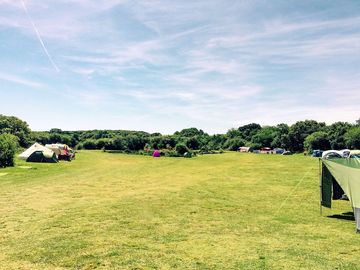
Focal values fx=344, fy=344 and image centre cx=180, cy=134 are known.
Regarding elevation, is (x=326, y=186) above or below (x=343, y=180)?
below

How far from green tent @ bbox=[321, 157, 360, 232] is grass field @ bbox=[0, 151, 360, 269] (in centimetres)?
83

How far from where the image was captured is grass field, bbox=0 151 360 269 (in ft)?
31.9

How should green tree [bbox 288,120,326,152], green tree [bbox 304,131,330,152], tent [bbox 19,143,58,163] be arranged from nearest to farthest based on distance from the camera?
tent [bbox 19,143,58,163], green tree [bbox 304,131,330,152], green tree [bbox 288,120,326,152]

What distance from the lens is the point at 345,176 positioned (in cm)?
1523

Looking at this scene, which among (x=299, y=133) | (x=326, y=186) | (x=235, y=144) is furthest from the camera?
(x=235, y=144)

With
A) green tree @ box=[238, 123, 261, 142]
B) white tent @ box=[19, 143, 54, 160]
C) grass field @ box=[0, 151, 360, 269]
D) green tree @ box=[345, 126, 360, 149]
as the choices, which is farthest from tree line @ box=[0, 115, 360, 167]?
grass field @ box=[0, 151, 360, 269]

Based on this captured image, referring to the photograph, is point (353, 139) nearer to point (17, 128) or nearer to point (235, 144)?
point (235, 144)

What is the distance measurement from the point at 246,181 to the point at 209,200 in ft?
31.1

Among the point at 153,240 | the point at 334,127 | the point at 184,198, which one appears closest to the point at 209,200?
the point at 184,198

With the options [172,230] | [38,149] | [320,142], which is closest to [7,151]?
[38,149]

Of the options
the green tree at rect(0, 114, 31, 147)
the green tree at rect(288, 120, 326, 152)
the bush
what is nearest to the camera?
the bush

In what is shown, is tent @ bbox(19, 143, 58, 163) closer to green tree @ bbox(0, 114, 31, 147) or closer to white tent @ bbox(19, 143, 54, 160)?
white tent @ bbox(19, 143, 54, 160)

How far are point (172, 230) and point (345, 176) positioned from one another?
8124 mm

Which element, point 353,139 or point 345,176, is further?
point 353,139
